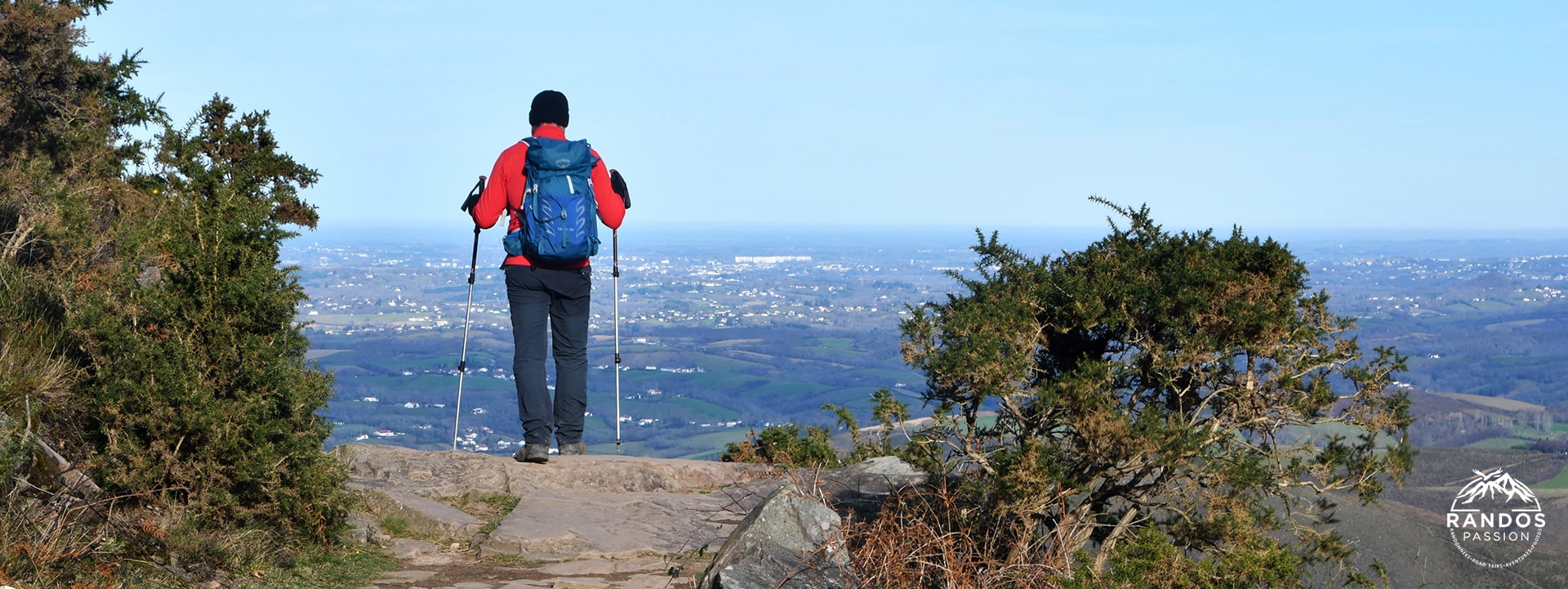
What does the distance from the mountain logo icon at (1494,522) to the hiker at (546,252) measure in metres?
7.72

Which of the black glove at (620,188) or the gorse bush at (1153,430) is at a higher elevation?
the black glove at (620,188)

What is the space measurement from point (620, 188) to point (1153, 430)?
511 centimetres

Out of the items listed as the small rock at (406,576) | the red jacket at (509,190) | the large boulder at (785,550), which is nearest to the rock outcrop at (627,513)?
the large boulder at (785,550)

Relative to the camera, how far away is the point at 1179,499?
17.9 ft

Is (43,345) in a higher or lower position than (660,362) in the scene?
higher

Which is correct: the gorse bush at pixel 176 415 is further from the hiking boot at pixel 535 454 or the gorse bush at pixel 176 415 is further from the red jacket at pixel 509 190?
the hiking boot at pixel 535 454

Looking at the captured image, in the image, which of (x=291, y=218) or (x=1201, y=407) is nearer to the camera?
(x=1201, y=407)

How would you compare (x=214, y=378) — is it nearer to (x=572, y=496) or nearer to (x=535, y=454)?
(x=572, y=496)

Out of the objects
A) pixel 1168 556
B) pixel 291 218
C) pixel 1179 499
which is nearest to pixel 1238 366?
pixel 1179 499

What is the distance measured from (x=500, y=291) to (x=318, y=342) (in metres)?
26.7

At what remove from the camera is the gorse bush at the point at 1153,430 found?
5039mm

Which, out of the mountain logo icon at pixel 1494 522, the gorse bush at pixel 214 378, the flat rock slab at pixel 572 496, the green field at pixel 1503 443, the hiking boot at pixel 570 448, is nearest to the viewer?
the gorse bush at pixel 214 378

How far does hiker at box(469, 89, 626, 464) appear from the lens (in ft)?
27.5

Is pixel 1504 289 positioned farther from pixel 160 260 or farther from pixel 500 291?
pixel 160 260
